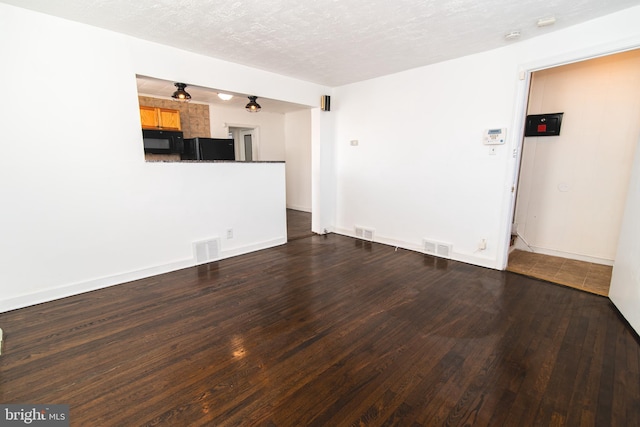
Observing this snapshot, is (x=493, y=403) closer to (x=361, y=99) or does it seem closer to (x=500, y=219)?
(x=500, y=219)

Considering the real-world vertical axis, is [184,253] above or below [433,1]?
below

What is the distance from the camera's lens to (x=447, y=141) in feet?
12.6

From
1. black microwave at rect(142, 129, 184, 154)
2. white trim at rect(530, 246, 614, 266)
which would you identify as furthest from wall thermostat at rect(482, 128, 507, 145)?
black microwave at rect(142, 129, 184, 154)

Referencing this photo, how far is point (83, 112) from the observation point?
9.18ft

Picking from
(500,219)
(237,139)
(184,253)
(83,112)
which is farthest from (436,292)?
(237,139)

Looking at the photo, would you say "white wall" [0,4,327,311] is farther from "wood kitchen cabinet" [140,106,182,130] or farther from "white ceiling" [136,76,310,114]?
"wood kitchen cabinet" [140,106,182,130]

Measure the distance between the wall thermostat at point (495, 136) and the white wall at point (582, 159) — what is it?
124cm

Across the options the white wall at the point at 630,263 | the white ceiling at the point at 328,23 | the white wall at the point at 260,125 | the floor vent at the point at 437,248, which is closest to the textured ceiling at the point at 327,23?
the white ceiling at the point at 328,23

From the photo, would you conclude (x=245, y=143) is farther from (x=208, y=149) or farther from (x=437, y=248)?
(x=437, y=248)

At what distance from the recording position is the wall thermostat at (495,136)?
3.34 metres

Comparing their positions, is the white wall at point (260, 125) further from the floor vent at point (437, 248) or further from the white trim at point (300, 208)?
the floor vent at point (437, 248)

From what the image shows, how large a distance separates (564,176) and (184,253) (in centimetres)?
525

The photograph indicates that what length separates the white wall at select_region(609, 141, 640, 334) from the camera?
2.29 metres

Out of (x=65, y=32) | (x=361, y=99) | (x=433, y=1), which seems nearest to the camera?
(x=433, y=1)
